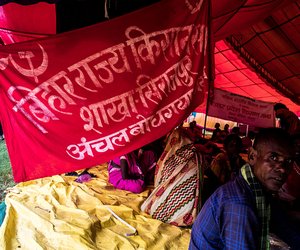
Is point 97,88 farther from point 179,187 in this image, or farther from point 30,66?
point 179,187

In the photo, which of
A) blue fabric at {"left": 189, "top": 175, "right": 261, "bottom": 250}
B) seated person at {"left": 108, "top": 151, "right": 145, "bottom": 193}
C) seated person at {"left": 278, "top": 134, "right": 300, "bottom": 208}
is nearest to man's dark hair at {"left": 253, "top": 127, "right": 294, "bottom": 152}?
blue fabric at {"left": 189, "top": 175, "right": 261, "bottom": 250}

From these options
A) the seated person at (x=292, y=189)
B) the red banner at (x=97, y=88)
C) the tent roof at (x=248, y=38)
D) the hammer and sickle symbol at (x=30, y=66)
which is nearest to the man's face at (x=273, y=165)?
the red banner at (x=97, y=88)

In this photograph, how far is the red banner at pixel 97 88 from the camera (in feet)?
4.77

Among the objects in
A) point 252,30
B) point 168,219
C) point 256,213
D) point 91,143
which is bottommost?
point 168,219

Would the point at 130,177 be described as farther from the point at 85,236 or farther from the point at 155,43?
the point at 155,43

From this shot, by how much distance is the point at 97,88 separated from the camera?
5.14 ft

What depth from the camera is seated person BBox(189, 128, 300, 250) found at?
103 centimetres

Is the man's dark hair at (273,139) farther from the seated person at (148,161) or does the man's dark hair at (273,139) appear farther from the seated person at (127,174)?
the seated person at (148,161)

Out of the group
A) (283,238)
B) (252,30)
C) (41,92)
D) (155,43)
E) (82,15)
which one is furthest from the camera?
(252,30)

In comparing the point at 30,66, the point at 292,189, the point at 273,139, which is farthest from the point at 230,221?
the point at 292,189

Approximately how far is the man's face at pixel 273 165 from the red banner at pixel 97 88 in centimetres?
71

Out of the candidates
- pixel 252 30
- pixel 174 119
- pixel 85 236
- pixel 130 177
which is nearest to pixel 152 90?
pixel 174 119

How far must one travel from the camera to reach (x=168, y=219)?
2529 millimetres

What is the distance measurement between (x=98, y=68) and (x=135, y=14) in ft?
1.36
